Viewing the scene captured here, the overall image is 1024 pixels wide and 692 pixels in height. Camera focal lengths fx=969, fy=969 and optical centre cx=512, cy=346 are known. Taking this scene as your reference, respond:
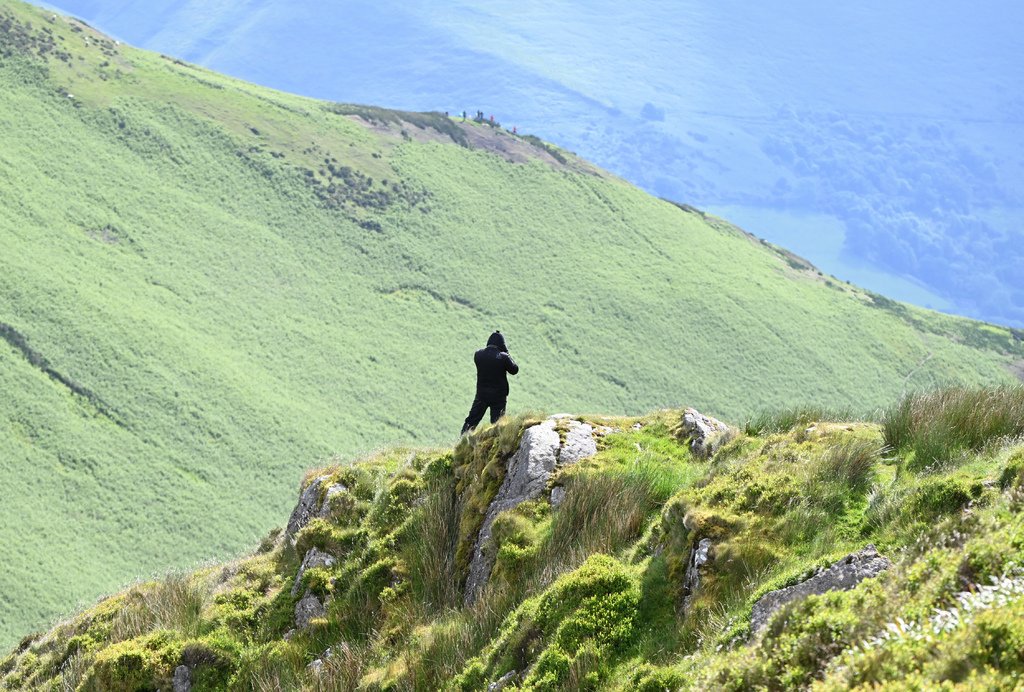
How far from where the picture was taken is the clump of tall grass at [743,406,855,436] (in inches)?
527

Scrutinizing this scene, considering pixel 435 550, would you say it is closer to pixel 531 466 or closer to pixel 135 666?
pixel 531 466

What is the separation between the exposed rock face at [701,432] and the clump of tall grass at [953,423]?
3.03 metres

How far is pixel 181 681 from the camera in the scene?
13.5m

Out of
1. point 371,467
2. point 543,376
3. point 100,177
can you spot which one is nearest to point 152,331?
point 100,177

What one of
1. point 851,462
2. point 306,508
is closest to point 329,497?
point 306,508

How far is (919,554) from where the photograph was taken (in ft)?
25.4

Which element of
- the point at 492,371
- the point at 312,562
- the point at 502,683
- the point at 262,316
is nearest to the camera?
the point at 502,683

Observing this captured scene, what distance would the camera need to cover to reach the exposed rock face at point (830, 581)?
7863 millimetres

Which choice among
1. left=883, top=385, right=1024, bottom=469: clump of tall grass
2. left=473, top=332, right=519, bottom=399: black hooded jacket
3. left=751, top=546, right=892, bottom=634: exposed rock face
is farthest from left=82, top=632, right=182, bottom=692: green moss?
left=883, top=385, right=1024, bottom=469: clump of tall grass

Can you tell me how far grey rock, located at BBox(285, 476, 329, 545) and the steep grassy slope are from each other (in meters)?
0.11

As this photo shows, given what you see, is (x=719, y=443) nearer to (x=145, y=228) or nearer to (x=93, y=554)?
(x=93, y=554)

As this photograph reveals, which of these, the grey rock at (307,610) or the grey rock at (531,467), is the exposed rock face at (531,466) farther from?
the grey rock at (307,610)

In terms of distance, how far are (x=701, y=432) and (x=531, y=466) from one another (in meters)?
3.03

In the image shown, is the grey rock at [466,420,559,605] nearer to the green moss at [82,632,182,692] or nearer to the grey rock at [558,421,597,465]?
the grey rock at [558,421,597,465]
